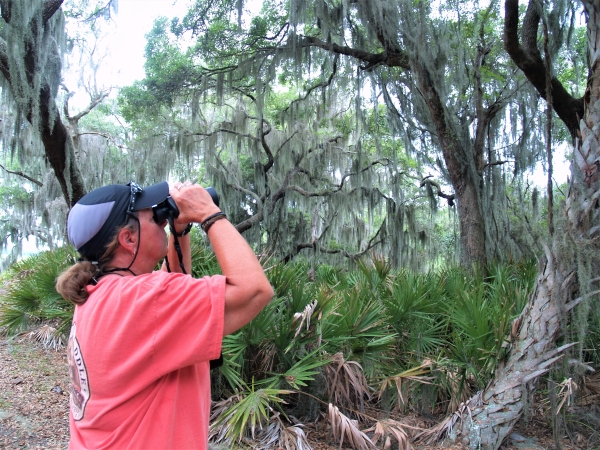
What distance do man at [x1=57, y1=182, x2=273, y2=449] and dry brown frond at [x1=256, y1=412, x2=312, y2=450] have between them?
8.19 feet

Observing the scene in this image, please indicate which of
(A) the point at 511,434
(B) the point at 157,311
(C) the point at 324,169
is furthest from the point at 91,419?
(C) the point at 324,169

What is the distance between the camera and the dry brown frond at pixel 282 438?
361 centimetres

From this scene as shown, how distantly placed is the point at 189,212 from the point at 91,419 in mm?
613

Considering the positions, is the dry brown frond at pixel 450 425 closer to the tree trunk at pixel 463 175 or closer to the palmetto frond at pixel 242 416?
the palmetto frond at pixel 242 416

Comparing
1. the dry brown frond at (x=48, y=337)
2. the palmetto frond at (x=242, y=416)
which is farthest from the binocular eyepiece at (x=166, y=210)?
the dry brown frond at (x=48, y=337)

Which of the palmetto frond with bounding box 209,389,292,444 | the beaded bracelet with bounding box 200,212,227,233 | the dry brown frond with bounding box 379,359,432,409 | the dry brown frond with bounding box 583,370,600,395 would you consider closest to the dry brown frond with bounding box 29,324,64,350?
the palmetto frond with bounding box 209,389,292,444

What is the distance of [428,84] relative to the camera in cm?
816

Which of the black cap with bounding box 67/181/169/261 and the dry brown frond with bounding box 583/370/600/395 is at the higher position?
the black cap with bounding box 67/181/169/261

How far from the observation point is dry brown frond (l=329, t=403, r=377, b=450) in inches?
149

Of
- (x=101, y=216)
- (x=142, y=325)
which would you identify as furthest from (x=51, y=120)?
(x=142, y=325)

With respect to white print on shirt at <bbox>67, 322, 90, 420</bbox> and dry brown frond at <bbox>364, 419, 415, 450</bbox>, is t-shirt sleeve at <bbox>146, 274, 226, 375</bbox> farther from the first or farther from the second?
dry brown frond at <bbox>364, 419, 415, 450</bbox>

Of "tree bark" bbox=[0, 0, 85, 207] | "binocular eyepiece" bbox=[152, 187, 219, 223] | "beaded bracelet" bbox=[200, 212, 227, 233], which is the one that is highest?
"tree bark" bbox=[0, 0, 85, 207]

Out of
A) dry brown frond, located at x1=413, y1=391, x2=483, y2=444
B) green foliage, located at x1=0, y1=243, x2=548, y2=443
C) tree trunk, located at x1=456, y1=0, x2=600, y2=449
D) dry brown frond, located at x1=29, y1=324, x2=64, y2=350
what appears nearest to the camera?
tree trunk, located at x1=456, y1=0, x2=600, y2=449

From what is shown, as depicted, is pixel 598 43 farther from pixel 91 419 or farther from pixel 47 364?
pixel 47 364
